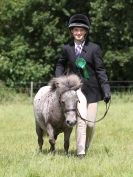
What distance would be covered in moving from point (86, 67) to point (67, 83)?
1.81ft

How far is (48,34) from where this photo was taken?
34.9 meters

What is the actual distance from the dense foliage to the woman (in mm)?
23586

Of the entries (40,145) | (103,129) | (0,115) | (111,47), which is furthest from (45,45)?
(40,145)

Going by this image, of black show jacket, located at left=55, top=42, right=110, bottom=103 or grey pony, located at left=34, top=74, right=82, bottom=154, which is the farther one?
black show jacket, located at left=55, top=42, right=110, bottom=103

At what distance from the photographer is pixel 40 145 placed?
11008 millimetres

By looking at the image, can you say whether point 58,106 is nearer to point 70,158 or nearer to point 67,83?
point 67,83

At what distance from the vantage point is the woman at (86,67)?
31.3 ft

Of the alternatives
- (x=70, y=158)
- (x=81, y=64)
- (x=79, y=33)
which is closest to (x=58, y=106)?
(x=81, y=64)

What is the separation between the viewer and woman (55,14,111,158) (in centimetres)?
953

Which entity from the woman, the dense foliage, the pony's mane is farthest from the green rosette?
the dense foliage

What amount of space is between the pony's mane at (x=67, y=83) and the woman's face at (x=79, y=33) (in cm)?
64

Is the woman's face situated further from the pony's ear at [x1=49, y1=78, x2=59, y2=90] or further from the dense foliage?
the dense foliage

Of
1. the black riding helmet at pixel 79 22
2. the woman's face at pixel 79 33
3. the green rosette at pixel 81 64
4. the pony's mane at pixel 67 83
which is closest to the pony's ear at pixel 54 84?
the pony's mane at pixel 67 83

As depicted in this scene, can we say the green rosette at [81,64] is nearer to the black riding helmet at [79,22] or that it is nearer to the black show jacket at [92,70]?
the black show jacket at [92,70]
